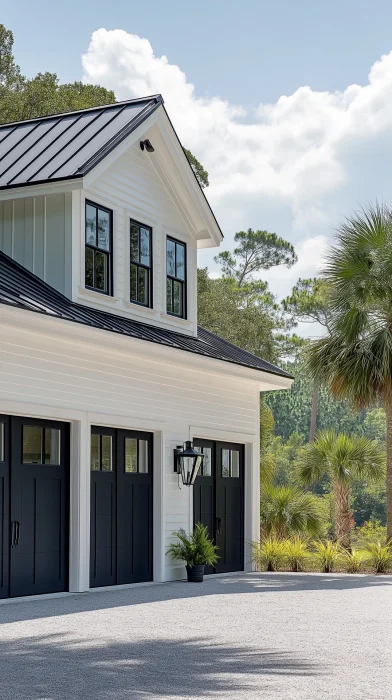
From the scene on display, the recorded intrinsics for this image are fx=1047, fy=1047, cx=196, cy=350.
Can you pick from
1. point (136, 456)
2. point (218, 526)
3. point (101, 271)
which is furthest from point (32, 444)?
point (218, 526)

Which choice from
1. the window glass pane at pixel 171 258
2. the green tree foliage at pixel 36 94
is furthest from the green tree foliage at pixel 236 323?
the window glass pane at pixel 171 258

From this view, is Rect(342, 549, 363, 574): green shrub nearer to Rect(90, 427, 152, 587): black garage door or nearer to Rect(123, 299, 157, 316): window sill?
Rect(90, 427, 152, 587): black garage door

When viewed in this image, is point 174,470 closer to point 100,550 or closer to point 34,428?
point 100,550

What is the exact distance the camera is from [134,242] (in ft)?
57.4

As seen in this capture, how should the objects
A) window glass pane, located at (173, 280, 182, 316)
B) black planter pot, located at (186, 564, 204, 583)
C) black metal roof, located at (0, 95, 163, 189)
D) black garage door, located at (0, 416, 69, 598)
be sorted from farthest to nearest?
window glass pane, located at (173, 280, 182, 316) → black planter pot, located at (186, 564, 204, 583) → black metal roof, located at (0, 95, 163, 189) → black garage door, located at (0, 416, 69, 598)

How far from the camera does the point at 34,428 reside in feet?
46.1

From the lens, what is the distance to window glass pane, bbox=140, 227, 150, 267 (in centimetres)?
1767

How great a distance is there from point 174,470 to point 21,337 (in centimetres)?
478

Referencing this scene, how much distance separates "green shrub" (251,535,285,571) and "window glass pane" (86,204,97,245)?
22.8 feet

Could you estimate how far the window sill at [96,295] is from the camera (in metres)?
15.7

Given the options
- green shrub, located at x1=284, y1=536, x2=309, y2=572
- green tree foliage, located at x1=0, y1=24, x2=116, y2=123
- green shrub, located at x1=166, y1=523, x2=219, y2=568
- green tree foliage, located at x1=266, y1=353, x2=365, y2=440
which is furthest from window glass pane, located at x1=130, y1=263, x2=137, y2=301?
green tree foliage, located at x1=266, y1=353, x2=365, y2=440

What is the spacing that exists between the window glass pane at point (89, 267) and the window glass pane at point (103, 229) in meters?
0.27

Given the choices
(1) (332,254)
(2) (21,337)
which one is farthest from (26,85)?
(2) (21,337)

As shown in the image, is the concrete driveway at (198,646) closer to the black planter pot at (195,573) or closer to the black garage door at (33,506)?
the black garage door at (33,506)
